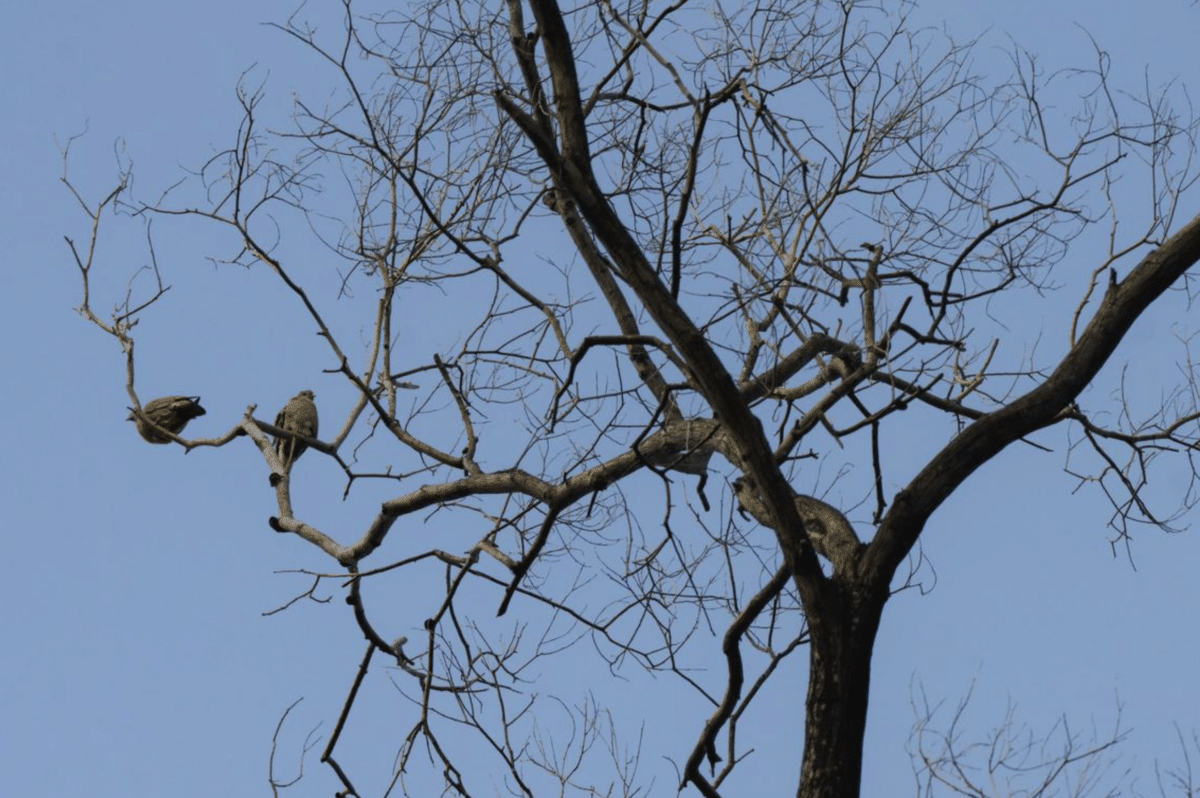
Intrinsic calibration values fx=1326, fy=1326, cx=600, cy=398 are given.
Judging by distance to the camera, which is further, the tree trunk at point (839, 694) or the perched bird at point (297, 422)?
the perched bird at point (297, 422)

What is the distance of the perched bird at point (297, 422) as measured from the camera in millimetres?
5531

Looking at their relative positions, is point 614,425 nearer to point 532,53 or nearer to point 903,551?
point 903,551

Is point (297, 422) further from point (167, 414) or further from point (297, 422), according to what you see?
point (167, 414)

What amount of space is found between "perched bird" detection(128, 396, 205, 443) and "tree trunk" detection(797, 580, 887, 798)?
347 centimetres

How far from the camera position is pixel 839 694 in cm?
326

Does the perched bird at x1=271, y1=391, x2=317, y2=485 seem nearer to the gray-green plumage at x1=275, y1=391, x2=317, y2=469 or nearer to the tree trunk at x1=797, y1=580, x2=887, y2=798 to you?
the gray-green plumage at x1=275, y1=391, x2=317, y2=469

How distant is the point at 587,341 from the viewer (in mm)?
3328

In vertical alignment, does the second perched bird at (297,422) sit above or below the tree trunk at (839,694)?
above

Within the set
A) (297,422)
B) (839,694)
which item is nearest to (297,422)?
(297,422)

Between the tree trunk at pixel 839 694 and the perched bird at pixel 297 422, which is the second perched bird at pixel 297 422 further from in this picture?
the tree trunk at pixel 839 694

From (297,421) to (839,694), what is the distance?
11.1 ft

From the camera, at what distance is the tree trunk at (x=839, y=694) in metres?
3.21

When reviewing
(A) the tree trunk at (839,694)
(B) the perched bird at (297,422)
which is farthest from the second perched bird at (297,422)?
(A) the tree trunk at (839,694)

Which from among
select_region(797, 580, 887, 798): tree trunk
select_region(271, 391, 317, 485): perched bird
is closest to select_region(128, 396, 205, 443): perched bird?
select_region(271, 391, 317, 485): perched bird
